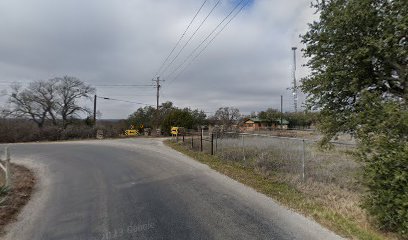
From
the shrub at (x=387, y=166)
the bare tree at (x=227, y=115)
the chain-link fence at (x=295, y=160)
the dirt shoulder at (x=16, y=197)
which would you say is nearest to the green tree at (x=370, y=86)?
the shrub at (x=387, y=166)

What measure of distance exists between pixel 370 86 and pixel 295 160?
4.89 meters

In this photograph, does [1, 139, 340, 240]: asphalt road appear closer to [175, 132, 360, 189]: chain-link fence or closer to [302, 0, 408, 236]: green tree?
[302, 0, 408, 236]: green tree

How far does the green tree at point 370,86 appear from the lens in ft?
14.6

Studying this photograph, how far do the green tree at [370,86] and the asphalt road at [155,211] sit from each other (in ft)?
3.58

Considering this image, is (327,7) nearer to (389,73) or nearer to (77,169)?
(389,73)

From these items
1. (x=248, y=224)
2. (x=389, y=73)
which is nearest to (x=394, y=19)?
(x=389, y=73)

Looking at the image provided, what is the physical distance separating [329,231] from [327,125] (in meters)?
3.71

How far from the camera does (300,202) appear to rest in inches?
258

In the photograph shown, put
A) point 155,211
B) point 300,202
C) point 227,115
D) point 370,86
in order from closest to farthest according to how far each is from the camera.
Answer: point 155,211 < point 300,202 < point 370,86 < point 227,115

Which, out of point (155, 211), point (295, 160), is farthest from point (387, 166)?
point (295, 160)

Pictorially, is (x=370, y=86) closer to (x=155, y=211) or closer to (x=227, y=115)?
(x=155, y=211)

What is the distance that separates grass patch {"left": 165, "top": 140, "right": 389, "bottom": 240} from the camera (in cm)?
480

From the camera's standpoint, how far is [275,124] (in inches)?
3206

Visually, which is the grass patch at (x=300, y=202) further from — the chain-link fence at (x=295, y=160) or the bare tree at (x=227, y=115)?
the bare tree at (x=227, y=115)
